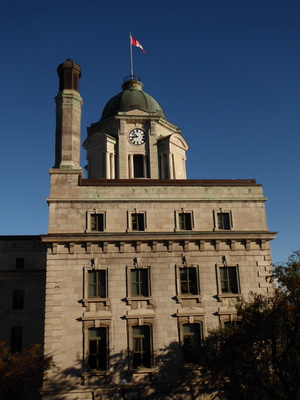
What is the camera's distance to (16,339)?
114 ft

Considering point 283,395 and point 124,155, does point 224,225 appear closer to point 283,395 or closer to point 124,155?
point 283,395

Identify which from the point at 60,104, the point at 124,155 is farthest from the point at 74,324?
the point at 124,155

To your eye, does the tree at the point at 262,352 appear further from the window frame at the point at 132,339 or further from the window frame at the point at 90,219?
the window frame at the point at 90,219

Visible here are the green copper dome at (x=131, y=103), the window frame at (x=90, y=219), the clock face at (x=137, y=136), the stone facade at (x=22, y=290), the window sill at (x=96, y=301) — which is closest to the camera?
the window sill at (x=96, y=301)

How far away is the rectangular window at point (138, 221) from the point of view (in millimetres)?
30266

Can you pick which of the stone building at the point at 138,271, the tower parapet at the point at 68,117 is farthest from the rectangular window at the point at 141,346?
the tower parapet at the point at 68,117

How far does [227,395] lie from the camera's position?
23812 mm

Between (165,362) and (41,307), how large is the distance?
13.1 meters

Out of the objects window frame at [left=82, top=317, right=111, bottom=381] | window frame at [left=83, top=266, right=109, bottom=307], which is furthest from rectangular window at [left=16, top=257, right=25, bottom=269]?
window frame at [left=82, top=317, right=111, bottom=381]

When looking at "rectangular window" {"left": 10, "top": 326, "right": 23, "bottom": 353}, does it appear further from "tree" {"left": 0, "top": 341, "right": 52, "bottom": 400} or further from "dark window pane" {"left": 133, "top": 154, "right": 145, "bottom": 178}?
"dark window pane" {"left": 133, "top": 154, "right": 145, "bottom": 178}

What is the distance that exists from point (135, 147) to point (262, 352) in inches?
1167

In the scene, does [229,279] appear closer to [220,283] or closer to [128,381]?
[220,283]

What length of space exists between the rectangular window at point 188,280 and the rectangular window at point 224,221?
387 cm

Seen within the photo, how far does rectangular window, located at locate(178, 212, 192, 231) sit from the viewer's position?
3061 centimetres
